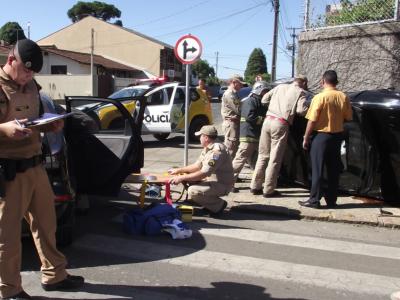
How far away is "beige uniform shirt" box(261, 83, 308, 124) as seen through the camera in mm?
7203

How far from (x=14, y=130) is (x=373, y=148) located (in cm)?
509

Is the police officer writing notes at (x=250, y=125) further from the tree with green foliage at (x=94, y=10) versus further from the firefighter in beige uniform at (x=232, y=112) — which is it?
the tree with green foliage at (x=94, y=10)

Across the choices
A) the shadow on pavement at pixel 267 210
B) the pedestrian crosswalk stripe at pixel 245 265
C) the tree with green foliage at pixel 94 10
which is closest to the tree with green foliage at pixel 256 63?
the tree with green foliage at pixel 94 10

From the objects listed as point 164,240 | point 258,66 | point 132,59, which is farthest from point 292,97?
point 258,66

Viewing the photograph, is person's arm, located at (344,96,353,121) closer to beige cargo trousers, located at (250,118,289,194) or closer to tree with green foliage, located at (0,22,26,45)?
beige cargo trousers, located at (250,118,289,194)

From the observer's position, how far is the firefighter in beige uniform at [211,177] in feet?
20.8

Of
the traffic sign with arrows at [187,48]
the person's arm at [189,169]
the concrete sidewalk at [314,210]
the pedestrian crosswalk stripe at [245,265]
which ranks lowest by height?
the pedestrian crosswalk stripe at [245,265]

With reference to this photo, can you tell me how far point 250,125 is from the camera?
804cm

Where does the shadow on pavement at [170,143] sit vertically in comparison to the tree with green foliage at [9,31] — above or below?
below

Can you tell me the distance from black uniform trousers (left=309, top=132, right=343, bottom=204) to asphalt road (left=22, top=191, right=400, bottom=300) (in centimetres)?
59

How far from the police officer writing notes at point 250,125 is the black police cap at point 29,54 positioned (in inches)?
192

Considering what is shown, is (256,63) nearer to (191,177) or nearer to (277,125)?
(277,125)

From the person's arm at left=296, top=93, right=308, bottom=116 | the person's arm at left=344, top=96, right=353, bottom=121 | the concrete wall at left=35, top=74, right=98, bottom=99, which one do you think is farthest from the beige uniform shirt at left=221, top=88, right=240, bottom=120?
the concrete wall at left=35, top=74, right=98, bottom=99

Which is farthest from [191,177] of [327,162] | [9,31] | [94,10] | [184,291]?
[94,10]
